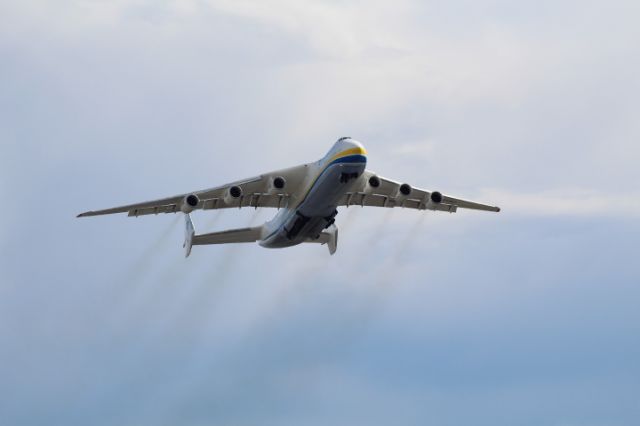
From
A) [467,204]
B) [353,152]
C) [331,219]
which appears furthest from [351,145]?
[467,204]

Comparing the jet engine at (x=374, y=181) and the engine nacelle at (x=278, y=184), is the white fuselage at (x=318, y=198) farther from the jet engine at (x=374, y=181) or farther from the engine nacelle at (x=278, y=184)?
the jet engine at (x=374, y=181)

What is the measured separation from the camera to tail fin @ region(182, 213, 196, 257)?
45.8m

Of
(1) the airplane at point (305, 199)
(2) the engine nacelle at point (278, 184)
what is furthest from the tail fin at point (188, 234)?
(2) the engine nacelle at point (278, 184)

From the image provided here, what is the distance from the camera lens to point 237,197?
141ft

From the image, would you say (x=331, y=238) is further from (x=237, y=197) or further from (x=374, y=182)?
(x=237, y=197)

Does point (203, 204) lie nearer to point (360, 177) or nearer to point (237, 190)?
Result: point (237, 190)

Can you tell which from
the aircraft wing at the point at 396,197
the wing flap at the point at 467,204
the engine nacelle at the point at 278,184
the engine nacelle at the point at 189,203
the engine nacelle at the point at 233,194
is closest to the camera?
the engine nacelle at the point at 189,203

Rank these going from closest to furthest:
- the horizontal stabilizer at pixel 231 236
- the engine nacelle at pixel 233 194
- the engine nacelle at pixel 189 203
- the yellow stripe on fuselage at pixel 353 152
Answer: the yellow stripe on fuselage at pixel 353 152 → the engine nacelle at pixel 189 203 → the engine nacelle at pixel 233 194 → the horizontal stabilizer at pixel 231 236

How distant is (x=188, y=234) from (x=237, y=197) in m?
4.03

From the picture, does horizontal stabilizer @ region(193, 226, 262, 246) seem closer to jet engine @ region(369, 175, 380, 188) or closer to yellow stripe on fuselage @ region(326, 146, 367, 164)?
jet engine @ region(369, 175, 380, 188)

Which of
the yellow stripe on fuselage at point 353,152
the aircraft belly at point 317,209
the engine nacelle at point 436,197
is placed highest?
the engine nacelle at point 436,197

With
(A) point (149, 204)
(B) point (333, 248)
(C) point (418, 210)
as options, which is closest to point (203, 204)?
(A) point (149, 204)

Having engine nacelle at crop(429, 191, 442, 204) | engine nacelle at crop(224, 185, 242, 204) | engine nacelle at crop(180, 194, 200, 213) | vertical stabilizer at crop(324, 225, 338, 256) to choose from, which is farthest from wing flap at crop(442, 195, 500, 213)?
engine nacelle at crop(180, 194, 200, 213)

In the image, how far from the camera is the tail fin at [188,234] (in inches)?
1805
